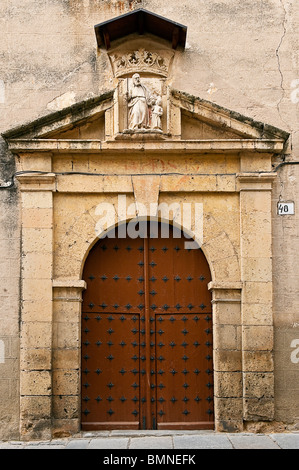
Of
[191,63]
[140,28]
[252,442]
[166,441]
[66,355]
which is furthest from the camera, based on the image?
[191,63]

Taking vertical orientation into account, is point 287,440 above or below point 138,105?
below

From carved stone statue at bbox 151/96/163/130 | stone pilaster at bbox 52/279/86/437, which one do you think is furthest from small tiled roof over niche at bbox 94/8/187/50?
stone pilaster at bbox 52/279/86/437

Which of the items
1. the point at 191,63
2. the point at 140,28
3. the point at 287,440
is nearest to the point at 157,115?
the point at 191,63

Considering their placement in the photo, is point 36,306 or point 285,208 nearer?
point 36,306

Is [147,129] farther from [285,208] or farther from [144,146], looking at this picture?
[285,208]

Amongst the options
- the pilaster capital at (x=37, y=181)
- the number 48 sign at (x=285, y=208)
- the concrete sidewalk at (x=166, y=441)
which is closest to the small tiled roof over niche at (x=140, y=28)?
the pilaster capital at (x=37, y=181)

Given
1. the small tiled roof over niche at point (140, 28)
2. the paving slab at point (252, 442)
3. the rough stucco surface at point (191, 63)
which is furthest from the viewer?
the rough stucco surface at point (191, 63)

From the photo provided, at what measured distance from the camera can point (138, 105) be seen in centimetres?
705

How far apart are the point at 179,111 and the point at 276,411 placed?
10.7 feet

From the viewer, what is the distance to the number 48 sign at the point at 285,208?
281 inches

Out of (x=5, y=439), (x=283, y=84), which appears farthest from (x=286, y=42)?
(x=5, y=439)

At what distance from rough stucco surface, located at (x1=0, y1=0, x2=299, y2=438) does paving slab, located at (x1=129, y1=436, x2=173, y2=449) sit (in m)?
2.07

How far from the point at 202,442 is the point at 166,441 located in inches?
13.9

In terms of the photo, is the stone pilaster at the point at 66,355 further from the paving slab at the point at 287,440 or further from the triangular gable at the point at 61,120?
the paving slab at the point at 287,440
